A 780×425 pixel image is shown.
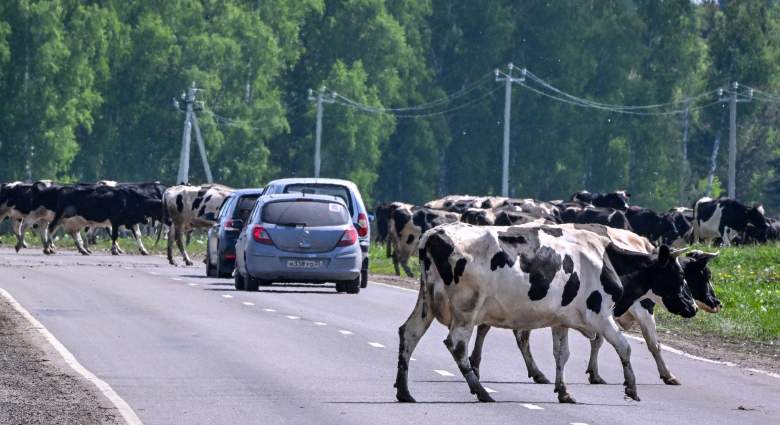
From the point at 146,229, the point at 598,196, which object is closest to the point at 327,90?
the point at 146,229

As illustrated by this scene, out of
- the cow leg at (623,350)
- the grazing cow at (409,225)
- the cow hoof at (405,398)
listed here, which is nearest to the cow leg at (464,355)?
the cow hoof at (405,398)

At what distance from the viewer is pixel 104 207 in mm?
53094

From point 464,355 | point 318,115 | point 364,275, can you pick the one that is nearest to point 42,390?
point 464,355

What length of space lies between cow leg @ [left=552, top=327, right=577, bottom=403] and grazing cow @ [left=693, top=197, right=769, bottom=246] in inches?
1485

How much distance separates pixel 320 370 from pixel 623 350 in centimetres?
339

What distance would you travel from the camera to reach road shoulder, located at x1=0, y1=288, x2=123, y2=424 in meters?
13.6

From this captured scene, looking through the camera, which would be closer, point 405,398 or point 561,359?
point 405,398

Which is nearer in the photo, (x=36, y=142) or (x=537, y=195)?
(x=36, y=142)

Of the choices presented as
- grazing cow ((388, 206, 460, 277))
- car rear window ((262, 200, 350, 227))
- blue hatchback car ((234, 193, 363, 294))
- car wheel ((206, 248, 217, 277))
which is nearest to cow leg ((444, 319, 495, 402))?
blue hatchback car ((234, 193, 363, 294))

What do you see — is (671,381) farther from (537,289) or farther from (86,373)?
(86,373)

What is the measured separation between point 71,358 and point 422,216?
2651 cm

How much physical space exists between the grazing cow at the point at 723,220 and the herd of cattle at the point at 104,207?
1482 centimetres

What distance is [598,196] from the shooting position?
2554 inches

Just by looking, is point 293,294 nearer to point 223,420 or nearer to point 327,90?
point 223,420
